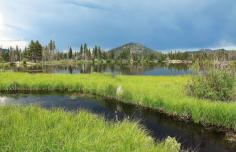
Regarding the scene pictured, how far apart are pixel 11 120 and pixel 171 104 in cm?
1384

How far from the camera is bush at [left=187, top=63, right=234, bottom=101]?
23531 millimetres

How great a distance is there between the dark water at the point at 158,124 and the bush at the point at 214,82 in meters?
4.50

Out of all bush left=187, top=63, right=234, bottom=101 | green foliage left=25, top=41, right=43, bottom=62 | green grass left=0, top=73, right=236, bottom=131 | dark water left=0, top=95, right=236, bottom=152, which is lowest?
dark water left=0, top=95, right=236, bottom=152

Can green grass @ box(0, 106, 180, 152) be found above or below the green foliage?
below

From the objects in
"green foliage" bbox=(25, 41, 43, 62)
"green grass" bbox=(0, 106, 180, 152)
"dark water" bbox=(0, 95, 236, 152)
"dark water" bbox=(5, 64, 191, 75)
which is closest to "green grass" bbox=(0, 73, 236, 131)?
"dark water" bbox=(0, 95, 236, 152)

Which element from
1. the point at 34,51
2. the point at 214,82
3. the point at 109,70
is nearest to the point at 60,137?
the point at 214,82

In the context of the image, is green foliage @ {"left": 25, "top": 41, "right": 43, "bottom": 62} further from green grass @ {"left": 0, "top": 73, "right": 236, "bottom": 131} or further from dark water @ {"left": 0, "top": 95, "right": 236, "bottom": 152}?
dark water @ {"left": 0, "top": 95, "right": 236, "bottom": 152}

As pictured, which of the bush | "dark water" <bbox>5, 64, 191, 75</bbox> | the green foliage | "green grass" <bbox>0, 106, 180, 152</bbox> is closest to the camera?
"green grass" <bbox>0, 106, 180, 152</bbox>

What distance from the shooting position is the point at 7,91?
118ft

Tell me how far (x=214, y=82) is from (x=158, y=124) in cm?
691

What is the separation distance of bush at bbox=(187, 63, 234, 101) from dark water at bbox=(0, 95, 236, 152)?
4500 mm

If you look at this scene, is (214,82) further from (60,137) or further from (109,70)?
(109,70)

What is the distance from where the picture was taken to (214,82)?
2400cm

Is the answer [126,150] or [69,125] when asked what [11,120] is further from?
[126,150]
